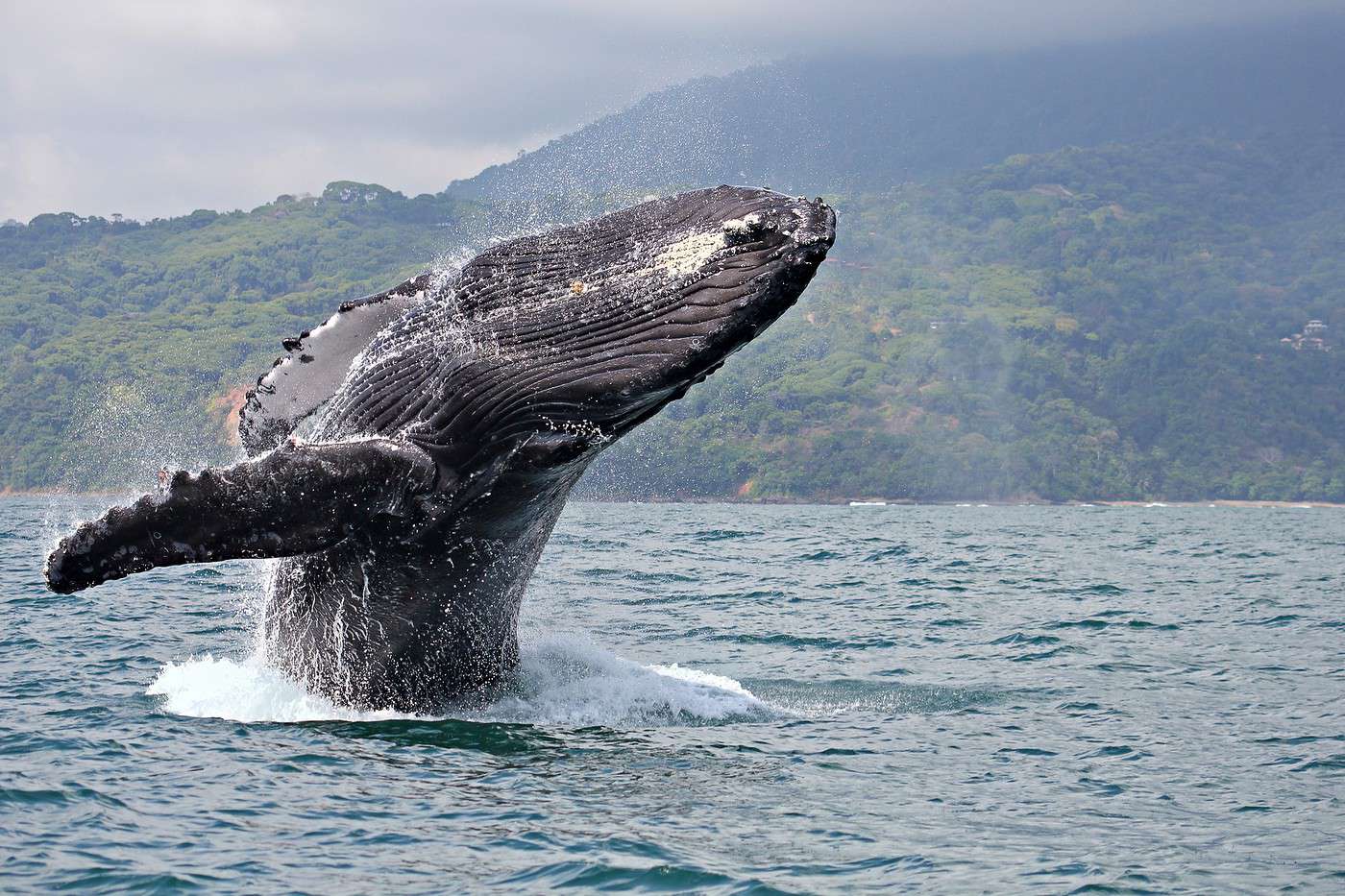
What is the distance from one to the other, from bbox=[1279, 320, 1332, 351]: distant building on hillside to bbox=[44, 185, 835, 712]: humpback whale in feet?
500

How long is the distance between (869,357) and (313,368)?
4657 inches

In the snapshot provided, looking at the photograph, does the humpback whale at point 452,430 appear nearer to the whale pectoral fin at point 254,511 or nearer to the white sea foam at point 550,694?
the whale pectoral fin at point 254,511

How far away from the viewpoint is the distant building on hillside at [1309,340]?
479 feet

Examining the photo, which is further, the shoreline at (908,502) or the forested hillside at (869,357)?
the forested hillside at (869,357)

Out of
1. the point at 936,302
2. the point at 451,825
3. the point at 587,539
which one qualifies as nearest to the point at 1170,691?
the point at 451,825

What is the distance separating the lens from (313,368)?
7.02m

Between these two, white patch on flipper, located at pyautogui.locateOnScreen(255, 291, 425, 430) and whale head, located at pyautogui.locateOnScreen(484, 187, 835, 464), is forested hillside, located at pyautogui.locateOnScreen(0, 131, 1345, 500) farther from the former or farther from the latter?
whale head, located at pyautogui.locateOnScreen(484, 187, 835, 464)

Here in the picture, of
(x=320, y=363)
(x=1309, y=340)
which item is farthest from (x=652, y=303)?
(x=1309, y=340)

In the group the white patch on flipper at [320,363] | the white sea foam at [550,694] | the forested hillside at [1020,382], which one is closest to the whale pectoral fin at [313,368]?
the white patch on flipper at [320,363]

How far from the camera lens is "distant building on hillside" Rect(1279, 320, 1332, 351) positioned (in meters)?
146

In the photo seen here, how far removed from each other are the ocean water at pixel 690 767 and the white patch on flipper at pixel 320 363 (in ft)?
4.57

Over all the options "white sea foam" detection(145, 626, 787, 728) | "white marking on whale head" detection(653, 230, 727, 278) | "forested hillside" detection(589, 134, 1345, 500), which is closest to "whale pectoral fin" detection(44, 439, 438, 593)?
"white marking on whale head" detection(653, 230, 727, 278)

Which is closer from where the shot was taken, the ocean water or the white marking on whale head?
the ocean water

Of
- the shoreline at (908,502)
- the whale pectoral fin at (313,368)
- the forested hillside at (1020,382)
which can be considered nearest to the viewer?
the whale pectoral fin at (313,368)
